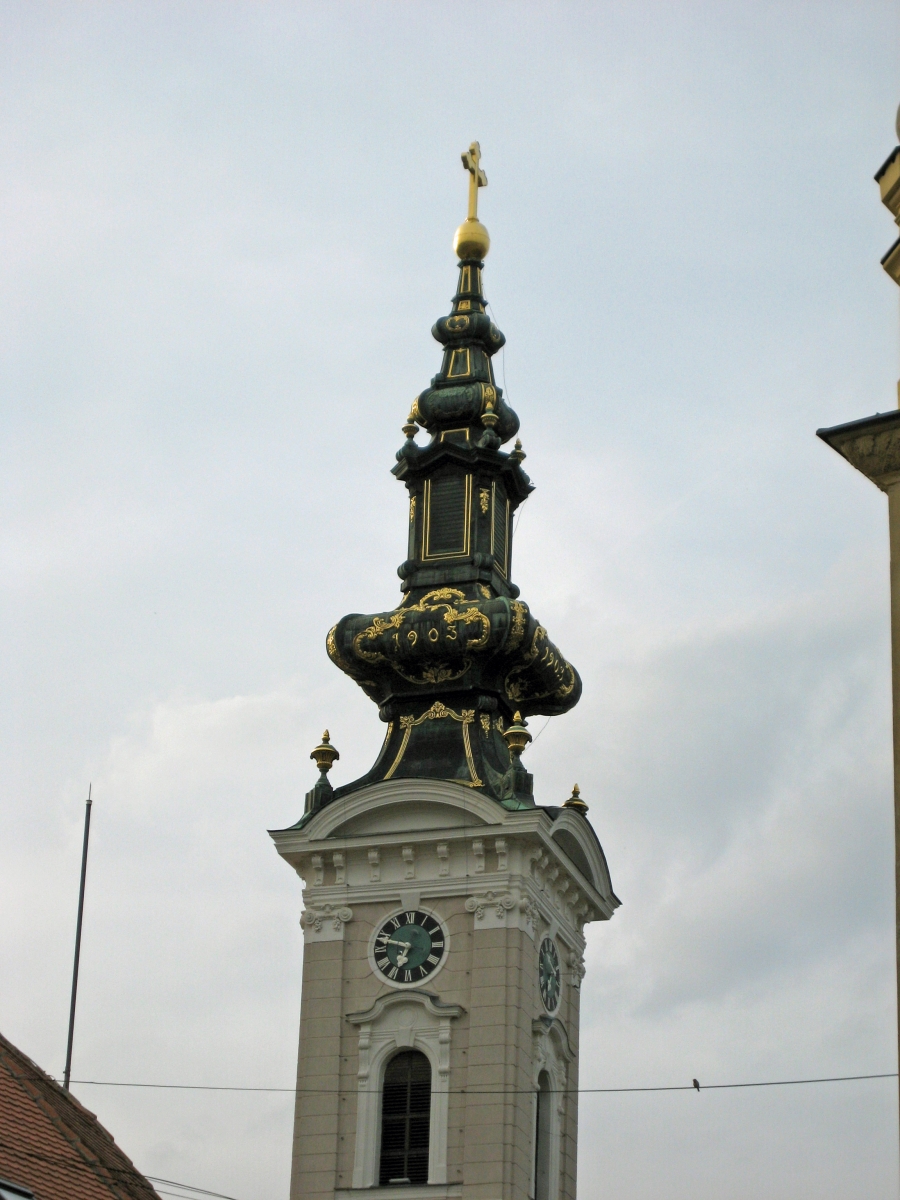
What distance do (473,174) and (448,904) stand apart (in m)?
14.5

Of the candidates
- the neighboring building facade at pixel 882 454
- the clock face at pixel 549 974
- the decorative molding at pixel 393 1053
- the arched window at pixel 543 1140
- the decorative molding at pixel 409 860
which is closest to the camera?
the neighboring building facade at pixel 882 454

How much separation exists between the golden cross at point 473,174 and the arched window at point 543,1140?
16.0 m

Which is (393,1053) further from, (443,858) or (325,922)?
→ (443,858)

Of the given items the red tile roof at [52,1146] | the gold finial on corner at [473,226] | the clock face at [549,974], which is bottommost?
the red tile roof at [52,1146]

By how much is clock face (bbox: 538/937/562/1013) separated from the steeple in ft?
7.58

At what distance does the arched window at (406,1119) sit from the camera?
3722cm

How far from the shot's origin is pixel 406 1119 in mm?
37594

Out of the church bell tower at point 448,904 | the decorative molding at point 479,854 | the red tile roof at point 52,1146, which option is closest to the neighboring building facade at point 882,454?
the red tile roof at point 52,1146

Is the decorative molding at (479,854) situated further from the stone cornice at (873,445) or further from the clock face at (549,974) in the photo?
the stone cornice at (873,445)

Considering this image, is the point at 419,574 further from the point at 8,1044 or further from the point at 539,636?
the point at 8,1044

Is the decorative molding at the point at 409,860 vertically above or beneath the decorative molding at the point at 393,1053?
above

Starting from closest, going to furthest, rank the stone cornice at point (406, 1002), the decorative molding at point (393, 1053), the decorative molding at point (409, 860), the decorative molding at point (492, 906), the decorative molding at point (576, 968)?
the decorative molding at point (393, 1053), the stone cornice at point (406, 1002), the decorative molding at point (492, 906), the decorative molding at point (409, 860), the decorative molding at point (576, 968)

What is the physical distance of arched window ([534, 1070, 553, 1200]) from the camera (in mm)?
38250

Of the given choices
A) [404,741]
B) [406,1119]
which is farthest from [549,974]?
[404,741]
